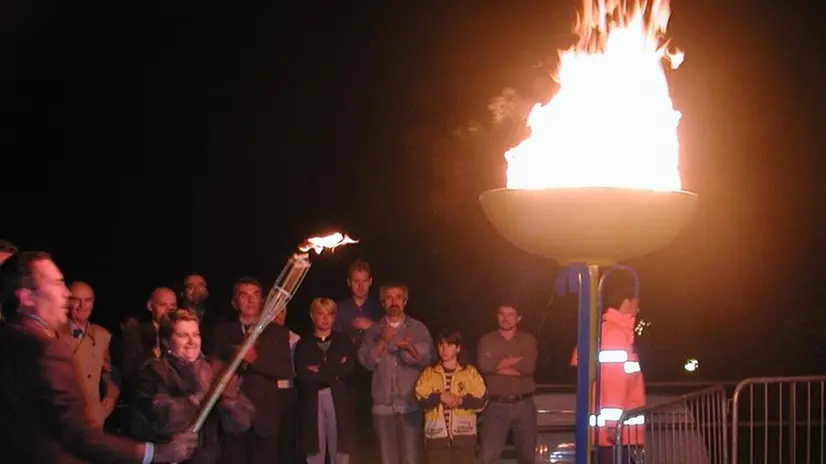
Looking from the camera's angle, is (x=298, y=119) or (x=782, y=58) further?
(x=298, y=119)

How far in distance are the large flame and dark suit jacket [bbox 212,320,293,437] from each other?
3.81 metres

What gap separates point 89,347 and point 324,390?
183 cm

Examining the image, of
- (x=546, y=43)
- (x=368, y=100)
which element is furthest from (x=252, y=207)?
(x=546, y=43)

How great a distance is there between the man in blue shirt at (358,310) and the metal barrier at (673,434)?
264 cm

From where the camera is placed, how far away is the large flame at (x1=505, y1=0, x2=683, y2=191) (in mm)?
6117

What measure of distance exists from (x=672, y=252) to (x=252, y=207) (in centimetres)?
602

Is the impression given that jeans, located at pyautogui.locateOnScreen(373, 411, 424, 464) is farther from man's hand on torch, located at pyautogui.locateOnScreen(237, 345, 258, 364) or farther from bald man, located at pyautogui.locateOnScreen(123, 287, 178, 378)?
bald man, located at pyautogui.locateOnScreen(123, 287, 178, 378)

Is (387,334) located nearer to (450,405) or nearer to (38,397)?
(450,405)

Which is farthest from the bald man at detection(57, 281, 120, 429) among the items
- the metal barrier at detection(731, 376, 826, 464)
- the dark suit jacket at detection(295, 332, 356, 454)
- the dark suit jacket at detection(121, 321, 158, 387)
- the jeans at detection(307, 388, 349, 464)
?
the metal barrier at detection(731, 376, 826, 464)

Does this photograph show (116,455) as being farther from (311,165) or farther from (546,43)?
(311,165)

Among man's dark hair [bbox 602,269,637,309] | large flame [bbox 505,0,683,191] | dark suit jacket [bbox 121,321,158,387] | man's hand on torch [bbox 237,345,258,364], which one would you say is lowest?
man's hand on torch [bbox 237,345,258,364]

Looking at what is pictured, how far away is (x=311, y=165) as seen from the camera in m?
18.9

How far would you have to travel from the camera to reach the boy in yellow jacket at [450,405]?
10.4 meters

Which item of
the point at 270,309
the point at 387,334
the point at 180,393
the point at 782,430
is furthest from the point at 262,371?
the point at 782,430
